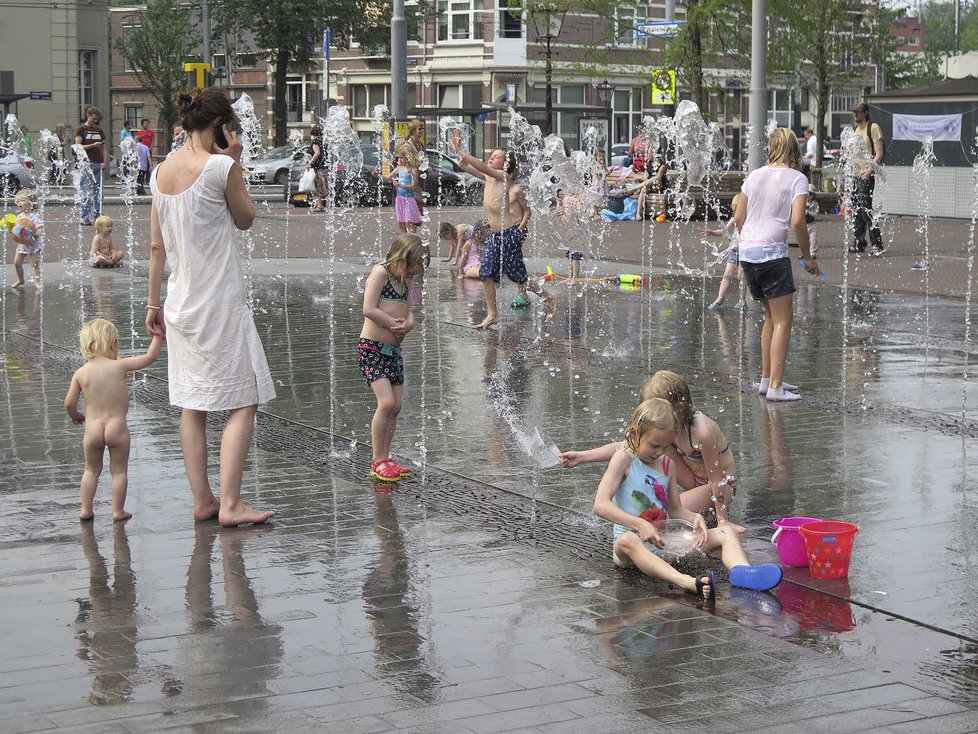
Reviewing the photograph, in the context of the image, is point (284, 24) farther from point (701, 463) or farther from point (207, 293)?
point (701, 463)

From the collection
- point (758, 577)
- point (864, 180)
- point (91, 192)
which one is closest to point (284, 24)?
point (91, 192)

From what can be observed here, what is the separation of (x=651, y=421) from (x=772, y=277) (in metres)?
4.10

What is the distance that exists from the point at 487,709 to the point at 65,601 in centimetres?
184

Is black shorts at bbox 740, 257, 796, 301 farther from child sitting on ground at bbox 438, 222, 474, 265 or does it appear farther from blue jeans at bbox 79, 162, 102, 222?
blue jeans at bbox 79, 162, 102, 222

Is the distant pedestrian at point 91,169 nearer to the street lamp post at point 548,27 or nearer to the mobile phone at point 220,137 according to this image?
the street lamp post at point 548,27

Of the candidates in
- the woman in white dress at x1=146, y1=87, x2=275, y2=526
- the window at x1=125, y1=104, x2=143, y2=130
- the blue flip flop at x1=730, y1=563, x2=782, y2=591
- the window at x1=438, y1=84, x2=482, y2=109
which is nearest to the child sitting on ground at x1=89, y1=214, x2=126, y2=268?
the woman in white dress at x1=146, y1=87, x2=275, y2=526

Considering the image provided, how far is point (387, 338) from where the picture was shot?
Result: 24.1 ft

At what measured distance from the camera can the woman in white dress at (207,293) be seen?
20.5 feet

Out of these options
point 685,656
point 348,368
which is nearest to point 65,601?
point 685,656

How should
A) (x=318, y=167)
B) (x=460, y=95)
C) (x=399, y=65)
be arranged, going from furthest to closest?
1. (x=460, y=95)
2. (x=318, y=167)
3. (x=399, y=65)


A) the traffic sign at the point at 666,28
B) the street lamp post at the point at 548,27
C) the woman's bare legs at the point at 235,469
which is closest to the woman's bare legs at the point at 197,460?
the woman's bare legs at the point at 235,469

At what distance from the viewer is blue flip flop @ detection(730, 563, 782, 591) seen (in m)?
5.45

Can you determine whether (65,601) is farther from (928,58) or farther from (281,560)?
(928,58)

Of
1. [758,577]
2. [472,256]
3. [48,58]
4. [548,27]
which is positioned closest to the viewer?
[758,577]
